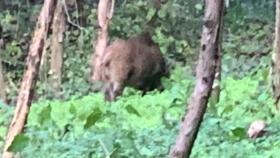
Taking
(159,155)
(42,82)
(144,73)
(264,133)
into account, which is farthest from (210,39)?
(42,82)

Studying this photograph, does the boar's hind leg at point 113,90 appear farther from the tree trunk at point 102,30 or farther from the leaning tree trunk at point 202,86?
the leaning tree trunk at point 202,86

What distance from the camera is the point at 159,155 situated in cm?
513

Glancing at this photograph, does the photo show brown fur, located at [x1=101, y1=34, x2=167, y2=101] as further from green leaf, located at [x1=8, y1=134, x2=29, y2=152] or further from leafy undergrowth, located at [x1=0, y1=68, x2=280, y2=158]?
green leaf, located at [x1=8, y1=134, x2=29, y2=152]

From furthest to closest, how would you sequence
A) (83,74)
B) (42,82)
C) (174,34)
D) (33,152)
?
1. (174,34)
2. (83,74)
3. (42,82)
4. (33,152)

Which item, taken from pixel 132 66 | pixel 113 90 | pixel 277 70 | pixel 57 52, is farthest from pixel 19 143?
pixel 57 52

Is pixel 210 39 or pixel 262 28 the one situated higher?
pixel 210 39

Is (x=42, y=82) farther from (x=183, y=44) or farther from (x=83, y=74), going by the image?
(x=183, y=44)

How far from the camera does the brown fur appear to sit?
1057 centimetres

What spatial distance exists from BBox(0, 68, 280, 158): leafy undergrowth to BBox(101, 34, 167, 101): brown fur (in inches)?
87.4

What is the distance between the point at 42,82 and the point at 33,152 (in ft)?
24.3

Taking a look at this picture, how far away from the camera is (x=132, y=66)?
10.8 meters

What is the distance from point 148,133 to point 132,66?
4836mm

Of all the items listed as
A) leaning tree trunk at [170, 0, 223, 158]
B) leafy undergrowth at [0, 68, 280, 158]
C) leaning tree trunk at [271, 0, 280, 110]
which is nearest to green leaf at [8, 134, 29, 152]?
leafy undergrowth at [0, 68, 280, 158]

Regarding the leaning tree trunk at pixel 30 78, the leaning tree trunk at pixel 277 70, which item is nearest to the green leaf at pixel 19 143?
the leaning tree trunk at pixel 30 78
